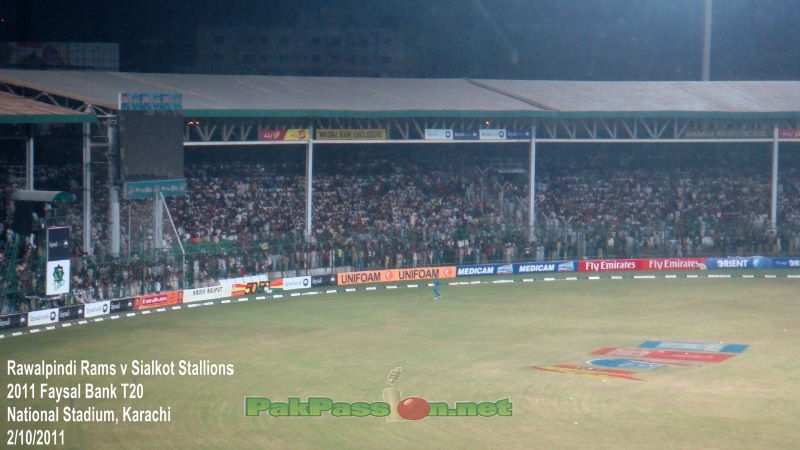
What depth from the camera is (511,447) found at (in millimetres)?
21453

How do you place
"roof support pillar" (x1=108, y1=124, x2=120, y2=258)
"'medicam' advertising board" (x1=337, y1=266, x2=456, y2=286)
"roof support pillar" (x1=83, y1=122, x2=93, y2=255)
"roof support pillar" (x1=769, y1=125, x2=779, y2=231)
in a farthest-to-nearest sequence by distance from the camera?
"roof support pillar" (x1=769, y1=125, x2=779, y2=231) → "'medicam' advertising board" (x1=337, y1=266, x2=456, y2=286) → "roof support pillar" (x1=108, y1=124, x2=120, y2=258) → "roof support pillar" (x1=83, y1=122, x2=93, y2=255)

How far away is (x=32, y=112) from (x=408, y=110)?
1654 centimetres

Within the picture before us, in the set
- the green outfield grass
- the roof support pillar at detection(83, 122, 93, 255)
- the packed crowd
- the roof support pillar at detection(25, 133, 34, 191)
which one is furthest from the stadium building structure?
the green outfield grass

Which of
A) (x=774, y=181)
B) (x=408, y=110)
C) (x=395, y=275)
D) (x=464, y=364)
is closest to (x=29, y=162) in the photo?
(x=395, y=275)

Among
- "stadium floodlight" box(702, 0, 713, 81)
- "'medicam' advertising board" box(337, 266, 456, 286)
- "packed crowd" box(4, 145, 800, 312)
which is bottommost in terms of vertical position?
"'medicam' advertising board" box(337, 266, 456, 286)

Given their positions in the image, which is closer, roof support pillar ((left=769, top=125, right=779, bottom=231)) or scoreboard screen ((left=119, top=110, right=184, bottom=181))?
scoreboard screen ((left=119, top=110, right=184, bottom=181))

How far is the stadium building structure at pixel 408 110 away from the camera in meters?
41.3

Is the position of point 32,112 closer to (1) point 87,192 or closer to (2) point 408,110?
(1) point 87,192

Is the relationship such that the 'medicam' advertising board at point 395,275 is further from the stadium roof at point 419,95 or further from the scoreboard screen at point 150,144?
the scoreboard screen at point 150,144

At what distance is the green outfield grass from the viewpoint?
22.3 meters

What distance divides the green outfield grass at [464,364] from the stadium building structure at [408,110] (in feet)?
25.3

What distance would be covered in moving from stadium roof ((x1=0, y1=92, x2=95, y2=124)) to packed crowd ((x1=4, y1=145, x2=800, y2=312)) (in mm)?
4268

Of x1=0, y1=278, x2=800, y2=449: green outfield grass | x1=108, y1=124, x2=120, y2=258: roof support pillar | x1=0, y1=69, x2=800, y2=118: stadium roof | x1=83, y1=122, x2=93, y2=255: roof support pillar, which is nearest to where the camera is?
x1=0, y1=278, x2=800, y2=449: green outfield grass

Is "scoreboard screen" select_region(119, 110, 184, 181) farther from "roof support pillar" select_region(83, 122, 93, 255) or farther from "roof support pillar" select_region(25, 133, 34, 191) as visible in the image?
"roof support pillar" select_region(25, 133, 34, 191)
